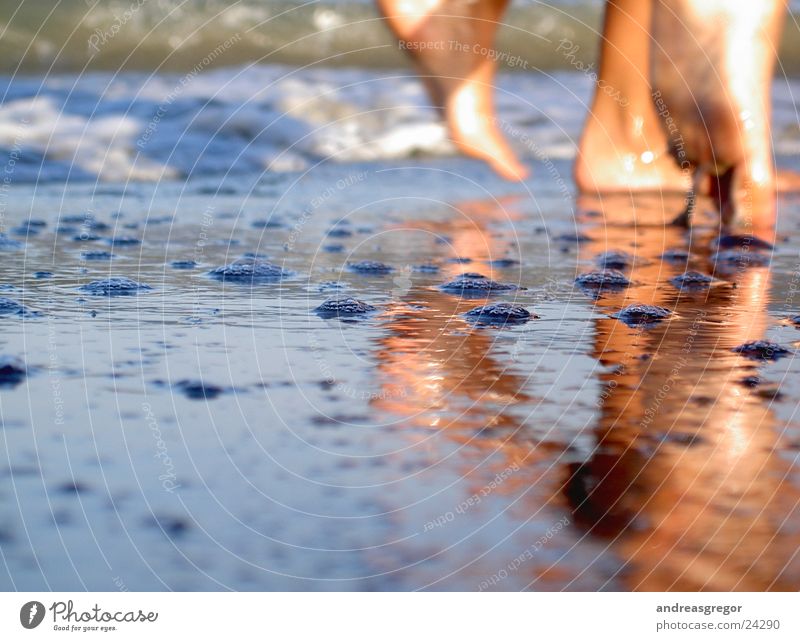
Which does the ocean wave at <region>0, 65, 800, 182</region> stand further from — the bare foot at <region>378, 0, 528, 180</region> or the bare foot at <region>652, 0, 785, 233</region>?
the bare foot at <region>652, 0, 785, 233</region>

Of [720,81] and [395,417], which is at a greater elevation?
[720,81]

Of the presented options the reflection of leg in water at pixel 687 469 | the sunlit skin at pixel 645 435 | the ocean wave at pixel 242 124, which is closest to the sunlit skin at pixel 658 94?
A: the sunlit skin at pixel 645 435

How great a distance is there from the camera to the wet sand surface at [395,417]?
49.8 inches

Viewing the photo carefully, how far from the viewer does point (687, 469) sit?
1553mm

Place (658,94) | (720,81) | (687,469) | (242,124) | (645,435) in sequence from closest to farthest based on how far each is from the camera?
(687,469)
(645,435)
(720,81)
(658,94)
(242,124)

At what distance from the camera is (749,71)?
3.51m

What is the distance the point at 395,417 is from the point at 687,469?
1.41 ft

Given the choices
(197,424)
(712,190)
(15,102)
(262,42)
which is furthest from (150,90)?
(197,424)

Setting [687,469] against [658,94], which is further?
[658,94]

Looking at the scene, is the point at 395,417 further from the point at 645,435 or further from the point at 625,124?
the point at 625,124

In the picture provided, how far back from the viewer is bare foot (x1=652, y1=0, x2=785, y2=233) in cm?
348

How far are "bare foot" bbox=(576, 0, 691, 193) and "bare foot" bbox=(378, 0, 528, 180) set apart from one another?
19.4 inches
